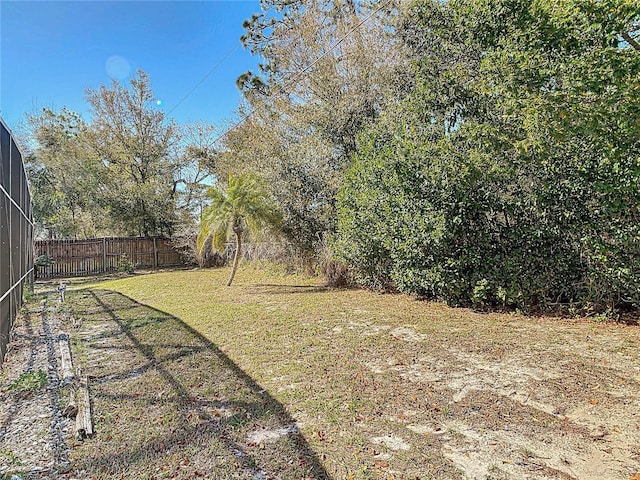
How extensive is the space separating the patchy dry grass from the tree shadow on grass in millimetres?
12

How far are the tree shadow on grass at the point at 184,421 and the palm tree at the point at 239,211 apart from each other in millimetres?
4509

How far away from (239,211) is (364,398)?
644 cm

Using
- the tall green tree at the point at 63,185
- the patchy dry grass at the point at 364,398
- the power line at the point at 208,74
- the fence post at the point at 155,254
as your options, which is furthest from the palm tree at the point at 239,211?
the tall green tree at the point at 63,185

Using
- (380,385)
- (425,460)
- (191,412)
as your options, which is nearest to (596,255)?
(380,385)

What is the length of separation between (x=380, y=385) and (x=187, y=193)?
15.9 metres

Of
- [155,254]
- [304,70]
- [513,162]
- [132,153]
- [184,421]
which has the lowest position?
[184,421]

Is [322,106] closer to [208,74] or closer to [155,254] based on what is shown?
[208,74]

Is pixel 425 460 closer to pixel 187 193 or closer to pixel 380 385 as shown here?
pixel 380 385

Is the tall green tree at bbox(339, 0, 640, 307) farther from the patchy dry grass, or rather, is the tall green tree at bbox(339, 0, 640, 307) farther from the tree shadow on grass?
the tree shadow on grass

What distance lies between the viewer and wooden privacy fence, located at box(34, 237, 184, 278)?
13.4 m

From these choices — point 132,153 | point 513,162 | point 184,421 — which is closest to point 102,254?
point 132,153

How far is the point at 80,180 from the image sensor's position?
1537 cm

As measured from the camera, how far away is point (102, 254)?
14.5 m

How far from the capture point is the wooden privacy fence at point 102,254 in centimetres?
1338
